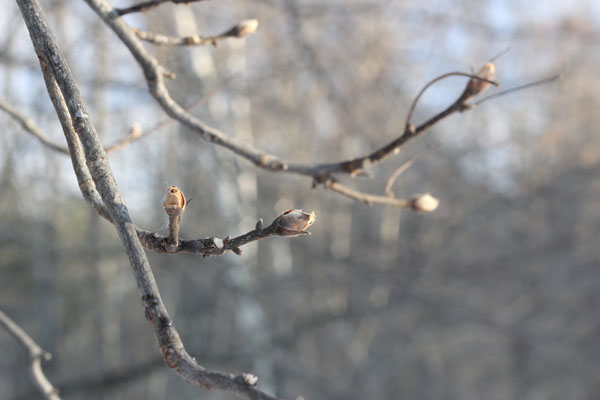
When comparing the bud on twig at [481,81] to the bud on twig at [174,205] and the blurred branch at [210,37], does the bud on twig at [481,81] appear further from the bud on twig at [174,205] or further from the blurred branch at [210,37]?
the bud on twig at [174,205]

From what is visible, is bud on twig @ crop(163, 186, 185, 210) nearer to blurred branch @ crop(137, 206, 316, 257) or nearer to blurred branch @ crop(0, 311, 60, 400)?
blurred branch @ crop(137, 206, 316, 257)

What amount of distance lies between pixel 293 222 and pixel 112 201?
268mm

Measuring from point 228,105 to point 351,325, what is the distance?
10.2 feet

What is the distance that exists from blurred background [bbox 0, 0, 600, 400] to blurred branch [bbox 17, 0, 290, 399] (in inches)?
142

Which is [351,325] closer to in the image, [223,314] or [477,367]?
[223,314]

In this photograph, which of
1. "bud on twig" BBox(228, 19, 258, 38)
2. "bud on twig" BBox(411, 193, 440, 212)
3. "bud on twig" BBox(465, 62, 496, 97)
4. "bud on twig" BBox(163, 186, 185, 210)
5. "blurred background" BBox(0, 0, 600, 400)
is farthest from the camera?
"blurred background" BBox(0, 0, 600, 400)

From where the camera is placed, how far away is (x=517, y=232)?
7203mm

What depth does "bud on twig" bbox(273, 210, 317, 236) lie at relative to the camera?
2.71 ft

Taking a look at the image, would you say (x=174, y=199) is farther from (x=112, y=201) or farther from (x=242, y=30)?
(x=242, y=30)

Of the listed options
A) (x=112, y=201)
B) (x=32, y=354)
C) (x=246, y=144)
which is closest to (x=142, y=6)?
(x=246, y=144)

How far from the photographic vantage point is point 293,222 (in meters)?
0.83

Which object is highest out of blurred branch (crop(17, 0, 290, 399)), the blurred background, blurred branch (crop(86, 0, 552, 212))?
the blurred background

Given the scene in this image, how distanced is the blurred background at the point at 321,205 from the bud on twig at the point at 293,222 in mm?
3852

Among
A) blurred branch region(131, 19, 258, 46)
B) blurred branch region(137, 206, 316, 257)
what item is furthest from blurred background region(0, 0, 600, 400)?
blurred branch region(137, 206, 316, 257)
